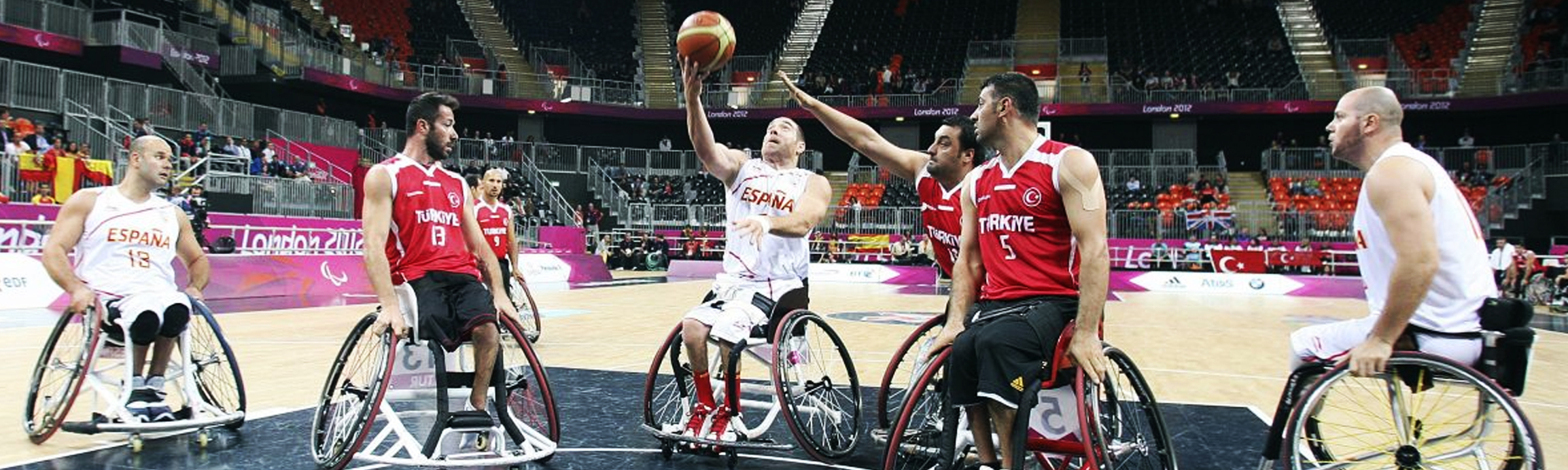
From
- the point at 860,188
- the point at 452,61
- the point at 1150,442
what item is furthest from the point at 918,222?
the point at 1150,442

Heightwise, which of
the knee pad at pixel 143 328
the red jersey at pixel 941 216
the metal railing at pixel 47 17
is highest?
the metal railing at pixel 47 17

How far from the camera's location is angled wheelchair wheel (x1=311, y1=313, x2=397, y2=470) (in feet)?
15.6

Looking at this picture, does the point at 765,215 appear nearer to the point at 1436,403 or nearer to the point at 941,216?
the point at 941,216

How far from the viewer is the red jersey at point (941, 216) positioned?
250 inches

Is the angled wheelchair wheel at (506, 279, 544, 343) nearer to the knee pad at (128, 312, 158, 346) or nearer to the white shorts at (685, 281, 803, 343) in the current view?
the knee pad at (128, 312, 158, 346)

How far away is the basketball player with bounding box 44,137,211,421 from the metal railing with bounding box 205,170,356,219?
17863 mm

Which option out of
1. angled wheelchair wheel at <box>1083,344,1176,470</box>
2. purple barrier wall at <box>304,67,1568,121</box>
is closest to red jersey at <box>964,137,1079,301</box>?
angled wheelchair wheel at <box>1083,344,1176,470</box>

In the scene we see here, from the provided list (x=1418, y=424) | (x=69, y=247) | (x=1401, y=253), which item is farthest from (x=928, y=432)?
(x=69, y=247)

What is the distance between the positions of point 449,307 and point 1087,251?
314 cm

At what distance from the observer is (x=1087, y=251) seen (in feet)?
13.4

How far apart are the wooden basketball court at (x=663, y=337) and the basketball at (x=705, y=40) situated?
2260 mm

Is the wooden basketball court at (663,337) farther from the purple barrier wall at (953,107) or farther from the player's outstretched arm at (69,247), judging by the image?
the purple barrier wall at (953,107)

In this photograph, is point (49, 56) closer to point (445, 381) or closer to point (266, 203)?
point (266, 203)

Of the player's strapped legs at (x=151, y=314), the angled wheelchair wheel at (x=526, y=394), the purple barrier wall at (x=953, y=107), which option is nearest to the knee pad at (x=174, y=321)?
the player's strapped legs at (x=151, y=314)
